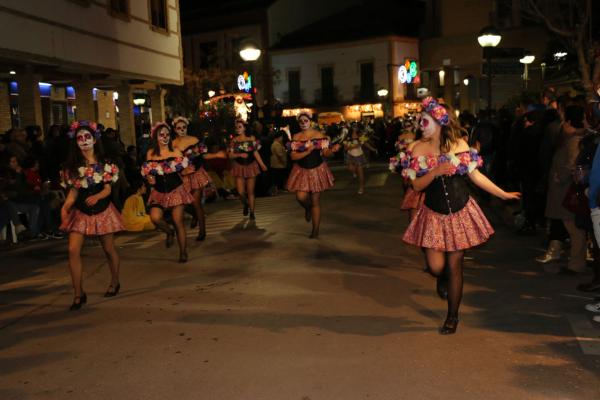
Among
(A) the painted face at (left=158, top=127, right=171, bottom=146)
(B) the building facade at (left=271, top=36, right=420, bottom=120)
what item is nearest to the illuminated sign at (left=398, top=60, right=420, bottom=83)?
(B) the building facade at (left=271, top=36, right=420, bottom=120)

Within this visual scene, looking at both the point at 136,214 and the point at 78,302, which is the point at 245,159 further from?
the point at 78,302

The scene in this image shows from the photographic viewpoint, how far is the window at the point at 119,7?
18.9 m

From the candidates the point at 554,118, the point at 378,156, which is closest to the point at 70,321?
the point at 554,118

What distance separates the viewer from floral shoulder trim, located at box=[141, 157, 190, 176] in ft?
31.9

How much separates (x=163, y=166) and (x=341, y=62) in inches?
1880

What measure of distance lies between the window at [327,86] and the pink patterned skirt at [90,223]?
49978mm

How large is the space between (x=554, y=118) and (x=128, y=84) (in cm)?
1469

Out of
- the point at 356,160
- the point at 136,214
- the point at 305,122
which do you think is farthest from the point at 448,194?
the point at 356,160

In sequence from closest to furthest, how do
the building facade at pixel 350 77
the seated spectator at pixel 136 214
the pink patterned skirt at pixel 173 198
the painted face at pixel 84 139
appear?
the painted face at pixel 84 139, the pink patterned skirt at pixel 173 198, the seated spectator at pixel 136 214, the building facade at pixel 350 77

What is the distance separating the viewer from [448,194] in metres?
6.15

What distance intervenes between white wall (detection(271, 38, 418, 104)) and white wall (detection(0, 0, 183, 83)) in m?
32.1

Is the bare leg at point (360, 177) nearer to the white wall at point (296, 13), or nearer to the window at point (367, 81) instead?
the window at point (367, 81)

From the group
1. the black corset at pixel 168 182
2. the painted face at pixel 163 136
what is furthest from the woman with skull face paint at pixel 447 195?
the painted face at pixel 163 136

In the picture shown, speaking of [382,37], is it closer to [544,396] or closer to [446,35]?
[446,35]
